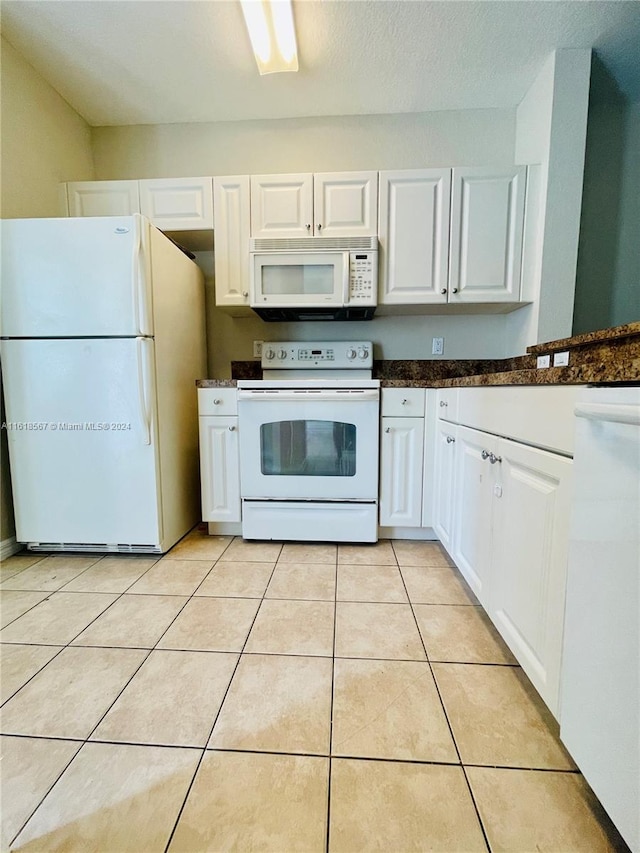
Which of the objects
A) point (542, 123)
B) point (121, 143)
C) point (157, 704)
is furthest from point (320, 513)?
point (121, 143)

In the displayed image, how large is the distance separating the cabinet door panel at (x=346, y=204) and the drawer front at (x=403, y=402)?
890 millimetres

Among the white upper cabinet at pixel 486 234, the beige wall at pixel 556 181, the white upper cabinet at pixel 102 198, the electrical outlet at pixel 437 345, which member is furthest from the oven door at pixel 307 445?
the white upper cabinet at pixel 102 198

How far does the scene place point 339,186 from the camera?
1954 mm

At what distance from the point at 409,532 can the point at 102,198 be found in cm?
256

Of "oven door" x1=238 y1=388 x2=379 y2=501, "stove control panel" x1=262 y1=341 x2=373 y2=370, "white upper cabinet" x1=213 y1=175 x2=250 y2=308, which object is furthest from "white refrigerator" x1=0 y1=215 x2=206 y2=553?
"stove control panel" x1=262 y1=341 x2=373 y2=370

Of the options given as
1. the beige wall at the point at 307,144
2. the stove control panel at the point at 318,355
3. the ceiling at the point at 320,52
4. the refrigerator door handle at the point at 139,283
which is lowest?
the stove control panel at the point at 318,355

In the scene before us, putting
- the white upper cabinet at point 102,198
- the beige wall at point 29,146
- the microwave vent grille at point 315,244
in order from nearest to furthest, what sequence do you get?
the beige wall at point 29,146 < the microwave vent grille at point 315,244 < the white upper cabinet at point 102,198

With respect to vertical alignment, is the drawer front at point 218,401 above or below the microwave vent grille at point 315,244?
below

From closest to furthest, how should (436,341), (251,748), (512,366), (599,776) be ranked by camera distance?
(599,776)
(251,748)
(512,366)
(436,341)

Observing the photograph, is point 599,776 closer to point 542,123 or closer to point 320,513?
point 320,513

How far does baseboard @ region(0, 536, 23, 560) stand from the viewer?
1.71m

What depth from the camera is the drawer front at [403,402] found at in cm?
181

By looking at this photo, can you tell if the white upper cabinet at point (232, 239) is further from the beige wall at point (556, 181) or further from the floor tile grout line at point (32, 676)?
the floor tile grout line at point (32, 676)

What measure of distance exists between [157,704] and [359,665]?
0.55 meters
